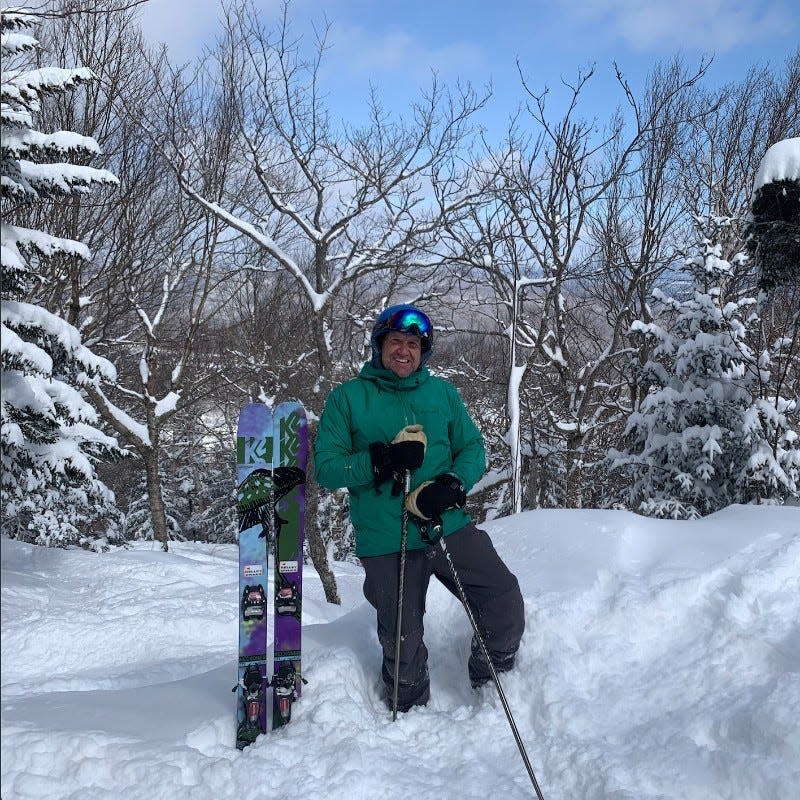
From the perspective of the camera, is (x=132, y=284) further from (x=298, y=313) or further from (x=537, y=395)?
(x=537, y=395)

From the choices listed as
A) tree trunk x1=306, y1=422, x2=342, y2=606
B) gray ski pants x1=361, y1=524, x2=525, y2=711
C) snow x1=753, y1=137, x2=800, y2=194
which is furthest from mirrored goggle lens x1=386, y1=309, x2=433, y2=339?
tree trunk x1=306, y1=422, x2=342, y2=606

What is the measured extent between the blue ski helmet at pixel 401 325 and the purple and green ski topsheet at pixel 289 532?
54cm

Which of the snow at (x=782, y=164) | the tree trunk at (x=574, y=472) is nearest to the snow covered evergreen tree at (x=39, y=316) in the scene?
the snow at (x=782, y=164)

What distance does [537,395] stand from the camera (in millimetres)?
19094

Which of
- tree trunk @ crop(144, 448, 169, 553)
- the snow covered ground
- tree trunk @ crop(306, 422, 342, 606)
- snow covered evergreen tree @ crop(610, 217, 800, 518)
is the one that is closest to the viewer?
the snow covered ground

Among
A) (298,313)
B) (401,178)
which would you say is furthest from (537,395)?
(401,178)

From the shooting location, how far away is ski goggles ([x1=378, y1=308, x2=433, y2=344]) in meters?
3.21

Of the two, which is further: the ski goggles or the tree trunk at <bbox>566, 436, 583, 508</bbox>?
the tree trunk at <bbox>566, 436, 583, 508</bbox>

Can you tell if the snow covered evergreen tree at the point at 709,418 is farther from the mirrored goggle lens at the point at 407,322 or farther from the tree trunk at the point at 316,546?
the mirrored goggle lens at the point at 407,322

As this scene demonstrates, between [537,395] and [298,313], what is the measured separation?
25.7 ft

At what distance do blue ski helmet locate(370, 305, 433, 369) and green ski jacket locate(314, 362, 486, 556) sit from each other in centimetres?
11

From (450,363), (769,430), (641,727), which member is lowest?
(641,727)

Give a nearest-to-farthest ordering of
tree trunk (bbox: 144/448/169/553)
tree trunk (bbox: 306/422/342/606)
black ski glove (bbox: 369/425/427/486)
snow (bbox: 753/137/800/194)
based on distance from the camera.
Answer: black ski glove (bbox: 369/425/427/486)
snow (bbox: 753/137/800/194)
tree trunk (bbox: 306/422/342/606)
tree trunk (bbox: 144/448/169/553)

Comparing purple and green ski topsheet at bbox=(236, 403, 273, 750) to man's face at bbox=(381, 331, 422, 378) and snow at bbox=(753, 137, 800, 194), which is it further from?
snow at bbox=(753, 137, 800, 194)
